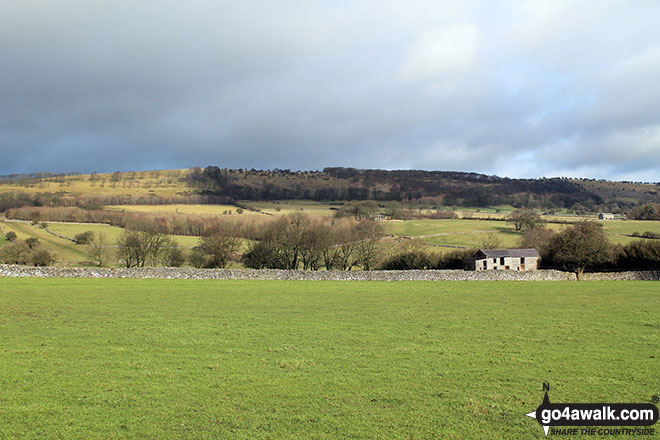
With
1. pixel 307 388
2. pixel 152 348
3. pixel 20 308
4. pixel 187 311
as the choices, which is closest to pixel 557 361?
pixel 307 388

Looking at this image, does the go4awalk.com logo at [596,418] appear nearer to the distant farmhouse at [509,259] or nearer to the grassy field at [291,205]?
the distant farmhouse at [509,259]

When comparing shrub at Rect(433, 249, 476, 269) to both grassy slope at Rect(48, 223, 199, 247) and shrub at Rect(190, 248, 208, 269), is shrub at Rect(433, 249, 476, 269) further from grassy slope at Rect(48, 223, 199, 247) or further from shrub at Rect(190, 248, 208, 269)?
grassy slope at Rect(48, 223, 199, 247)

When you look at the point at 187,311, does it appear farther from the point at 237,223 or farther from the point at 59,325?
the point at 237,223

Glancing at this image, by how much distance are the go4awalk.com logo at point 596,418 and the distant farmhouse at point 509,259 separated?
6172cm

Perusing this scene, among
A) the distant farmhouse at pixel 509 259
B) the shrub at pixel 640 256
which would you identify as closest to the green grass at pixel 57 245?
the distant farmhouse at pixel 509 259

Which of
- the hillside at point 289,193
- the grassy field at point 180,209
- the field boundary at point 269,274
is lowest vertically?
the field boundary at point 269,274

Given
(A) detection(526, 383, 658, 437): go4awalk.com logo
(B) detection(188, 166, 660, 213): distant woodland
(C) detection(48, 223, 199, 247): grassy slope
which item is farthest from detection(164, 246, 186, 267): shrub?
(B) detection(188, 166, 660, 213): distant woodland

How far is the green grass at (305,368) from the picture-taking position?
798 cm

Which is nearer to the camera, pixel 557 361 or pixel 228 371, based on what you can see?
pixel 228 371

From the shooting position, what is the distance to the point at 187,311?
2142 centimetres

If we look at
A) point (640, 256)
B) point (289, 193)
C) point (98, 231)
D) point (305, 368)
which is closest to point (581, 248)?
point (640, 256)

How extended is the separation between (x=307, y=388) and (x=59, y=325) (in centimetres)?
1221

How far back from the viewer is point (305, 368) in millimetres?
11375

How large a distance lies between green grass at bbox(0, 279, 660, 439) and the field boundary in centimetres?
1879
